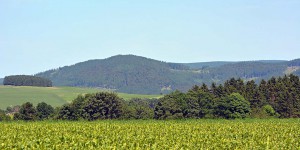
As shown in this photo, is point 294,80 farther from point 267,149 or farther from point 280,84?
point 267,149

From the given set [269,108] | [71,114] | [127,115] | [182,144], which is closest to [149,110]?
[127,115]

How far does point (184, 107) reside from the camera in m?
131

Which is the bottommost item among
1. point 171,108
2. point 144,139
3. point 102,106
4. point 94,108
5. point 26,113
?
point 26,113

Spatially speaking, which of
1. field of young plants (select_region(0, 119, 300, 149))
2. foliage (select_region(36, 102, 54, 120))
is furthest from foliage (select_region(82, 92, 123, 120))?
field of young plants (select_region(0, 119, 300, 149))

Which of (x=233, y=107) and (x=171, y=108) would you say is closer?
(x=233, y=107)

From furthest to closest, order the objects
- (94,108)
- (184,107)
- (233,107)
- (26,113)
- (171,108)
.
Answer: (184,107) → (171,108) → (94,108) → (233,107) → (26,113)

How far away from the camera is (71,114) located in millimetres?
126375

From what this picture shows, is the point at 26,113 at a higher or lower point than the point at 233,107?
lower

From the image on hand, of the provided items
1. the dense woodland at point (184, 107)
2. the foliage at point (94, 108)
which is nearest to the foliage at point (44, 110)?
the dense woodland at point (184, 107)

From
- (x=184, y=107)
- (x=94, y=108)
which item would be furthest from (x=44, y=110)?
(x=184, y=107)

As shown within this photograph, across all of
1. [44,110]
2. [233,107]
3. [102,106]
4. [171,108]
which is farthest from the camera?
[44,110]

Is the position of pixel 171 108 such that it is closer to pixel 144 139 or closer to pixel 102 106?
pixel 102 106

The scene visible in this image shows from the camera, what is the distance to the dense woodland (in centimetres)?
12738

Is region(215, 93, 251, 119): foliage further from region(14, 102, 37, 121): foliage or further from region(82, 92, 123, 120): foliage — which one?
region(14, 102, 37, 121): foliage
